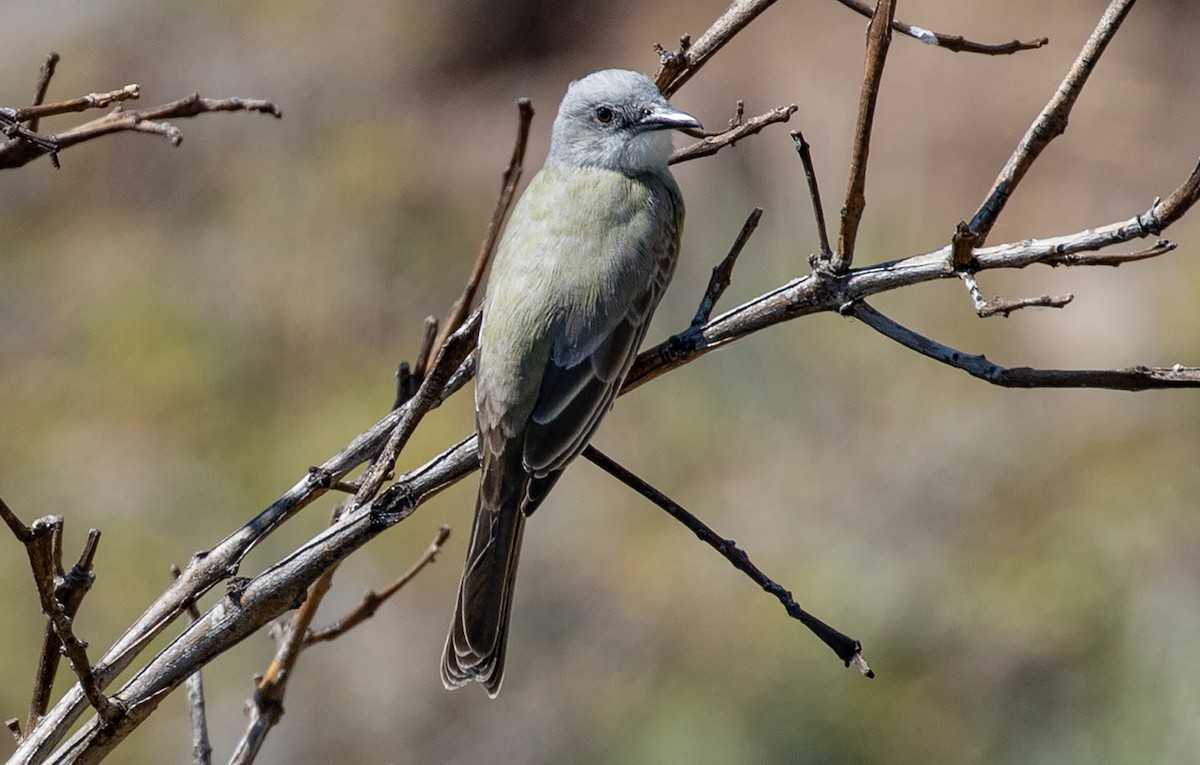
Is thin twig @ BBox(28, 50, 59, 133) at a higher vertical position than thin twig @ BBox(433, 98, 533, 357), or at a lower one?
lower

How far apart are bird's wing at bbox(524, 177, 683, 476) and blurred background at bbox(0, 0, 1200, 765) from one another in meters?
2.98

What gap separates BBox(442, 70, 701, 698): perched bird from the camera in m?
3.37

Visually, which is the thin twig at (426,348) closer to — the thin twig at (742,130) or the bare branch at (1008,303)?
the thin twig at (742,130)

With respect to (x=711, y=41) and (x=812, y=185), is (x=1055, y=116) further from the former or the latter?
(x=711, y=41)

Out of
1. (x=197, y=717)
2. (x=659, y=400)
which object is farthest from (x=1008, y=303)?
(x=659, y=400)

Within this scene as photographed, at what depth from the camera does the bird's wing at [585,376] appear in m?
3.49

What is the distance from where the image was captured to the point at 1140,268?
8.88 m

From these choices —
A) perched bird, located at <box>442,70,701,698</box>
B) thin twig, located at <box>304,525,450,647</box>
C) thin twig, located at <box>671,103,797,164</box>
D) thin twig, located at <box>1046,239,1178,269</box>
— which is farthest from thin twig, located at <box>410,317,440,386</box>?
thin twig, located at <box>1046,239,1178,269</box>

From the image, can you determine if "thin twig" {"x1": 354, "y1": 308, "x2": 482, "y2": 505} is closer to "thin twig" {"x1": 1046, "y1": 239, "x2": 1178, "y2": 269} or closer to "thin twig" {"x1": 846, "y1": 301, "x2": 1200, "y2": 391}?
"thin twig" {"x1": 846, "y1": 301, "x2": 1200, "y2": 391}

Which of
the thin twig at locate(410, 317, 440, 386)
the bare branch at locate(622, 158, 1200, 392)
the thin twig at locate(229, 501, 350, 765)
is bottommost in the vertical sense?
the thin twig at locate(229, 501, 350, 765)

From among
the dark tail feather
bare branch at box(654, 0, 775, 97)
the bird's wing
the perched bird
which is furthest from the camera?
the bird's wing

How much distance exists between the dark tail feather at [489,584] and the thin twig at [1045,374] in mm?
1314

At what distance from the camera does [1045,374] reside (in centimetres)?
217

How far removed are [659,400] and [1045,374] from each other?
20.5 feet
